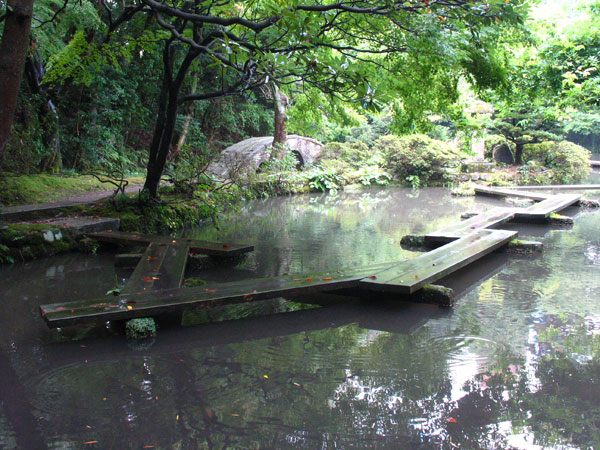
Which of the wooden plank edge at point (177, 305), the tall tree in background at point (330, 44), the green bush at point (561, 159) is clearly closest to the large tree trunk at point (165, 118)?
the tall tree in background at point (330, 44)

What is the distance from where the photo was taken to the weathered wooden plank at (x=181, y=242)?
6363 mm

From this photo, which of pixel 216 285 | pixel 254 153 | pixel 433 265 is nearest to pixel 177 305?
pixel 216 285

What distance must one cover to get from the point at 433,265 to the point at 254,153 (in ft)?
33.8

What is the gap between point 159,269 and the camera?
5223 mm

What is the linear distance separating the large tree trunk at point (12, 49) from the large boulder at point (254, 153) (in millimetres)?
6785

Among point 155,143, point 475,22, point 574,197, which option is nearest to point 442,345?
point 475,22

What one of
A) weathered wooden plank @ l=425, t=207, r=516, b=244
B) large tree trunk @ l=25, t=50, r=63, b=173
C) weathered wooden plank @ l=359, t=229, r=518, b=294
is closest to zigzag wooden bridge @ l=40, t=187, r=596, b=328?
weathered wooden plank @ l=359, t=229, r=518, b=294

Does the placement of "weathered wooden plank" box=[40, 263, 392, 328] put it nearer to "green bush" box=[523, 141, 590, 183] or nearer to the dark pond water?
the dark pond water

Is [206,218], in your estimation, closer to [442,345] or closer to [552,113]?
[442,345]

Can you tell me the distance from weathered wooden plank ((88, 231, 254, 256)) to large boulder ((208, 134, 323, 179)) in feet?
14.4

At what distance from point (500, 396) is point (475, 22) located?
16.5 feet

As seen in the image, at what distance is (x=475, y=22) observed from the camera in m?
6.49

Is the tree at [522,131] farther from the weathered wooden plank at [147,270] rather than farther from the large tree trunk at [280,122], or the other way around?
the weathered wooden plank at [147,270]

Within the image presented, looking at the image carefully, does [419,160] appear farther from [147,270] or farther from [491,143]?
[147,270]
